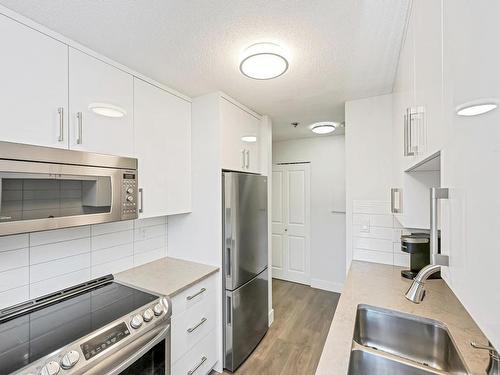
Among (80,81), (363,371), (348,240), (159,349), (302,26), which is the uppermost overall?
(302,26)

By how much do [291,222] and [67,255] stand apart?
119 inches

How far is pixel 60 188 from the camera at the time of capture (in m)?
1.22

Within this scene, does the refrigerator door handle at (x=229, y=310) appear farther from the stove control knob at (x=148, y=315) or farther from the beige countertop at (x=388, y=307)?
the beige countertop at (x=388, y=307)

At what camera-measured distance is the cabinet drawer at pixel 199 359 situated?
5.44 feet

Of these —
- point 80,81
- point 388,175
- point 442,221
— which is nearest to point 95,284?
point 80,81

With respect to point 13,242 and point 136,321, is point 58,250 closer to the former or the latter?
point 13,242

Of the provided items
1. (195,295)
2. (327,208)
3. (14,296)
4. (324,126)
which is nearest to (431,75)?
(195,295)

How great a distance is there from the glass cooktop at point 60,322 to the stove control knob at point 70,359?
0.07m

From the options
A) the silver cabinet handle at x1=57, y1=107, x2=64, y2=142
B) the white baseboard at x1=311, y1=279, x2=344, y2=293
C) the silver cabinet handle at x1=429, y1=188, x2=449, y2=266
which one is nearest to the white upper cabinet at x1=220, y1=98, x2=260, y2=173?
the silver cabinet handle at x1=57, y1=107, x2=64, y2=142

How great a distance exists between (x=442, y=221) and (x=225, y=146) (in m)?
1.74

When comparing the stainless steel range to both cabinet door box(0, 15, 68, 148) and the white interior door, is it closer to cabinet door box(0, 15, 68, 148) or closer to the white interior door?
cabinet door box(0, 15, 68, 148)

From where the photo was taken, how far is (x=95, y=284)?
165 centimetres

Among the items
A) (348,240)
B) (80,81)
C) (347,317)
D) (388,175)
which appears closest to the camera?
(347,317)

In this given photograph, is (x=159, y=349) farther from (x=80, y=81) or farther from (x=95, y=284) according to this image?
(x=80, y=81)
